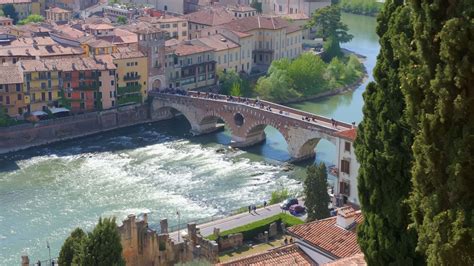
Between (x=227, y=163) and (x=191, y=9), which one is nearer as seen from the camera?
(x=227, y=163)

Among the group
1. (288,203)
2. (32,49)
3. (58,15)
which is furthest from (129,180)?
(58,15)

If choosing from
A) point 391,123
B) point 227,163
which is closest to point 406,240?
point 391,123

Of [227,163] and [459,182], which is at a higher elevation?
[459,182]

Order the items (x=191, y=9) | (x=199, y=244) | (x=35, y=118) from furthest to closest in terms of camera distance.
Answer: (x=191, y=9), (x=35, y=118), (x=199, y=244)

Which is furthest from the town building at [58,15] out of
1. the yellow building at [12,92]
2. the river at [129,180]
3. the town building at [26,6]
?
the river at [129,180]

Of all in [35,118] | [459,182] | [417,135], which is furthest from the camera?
[35,118]

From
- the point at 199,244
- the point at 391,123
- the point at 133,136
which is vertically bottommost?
the point at 133,136

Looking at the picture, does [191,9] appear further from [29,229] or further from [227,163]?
[29,229]
